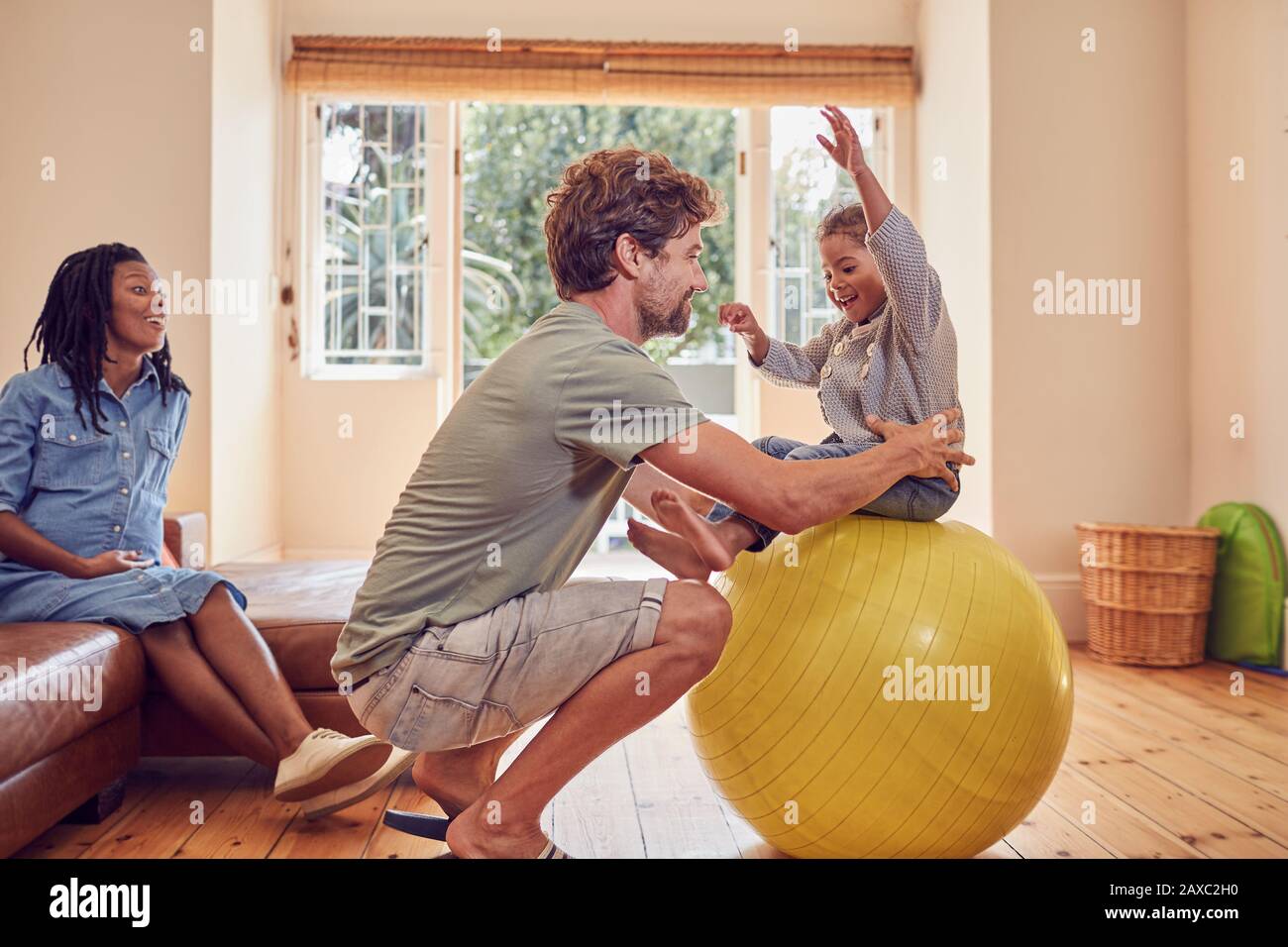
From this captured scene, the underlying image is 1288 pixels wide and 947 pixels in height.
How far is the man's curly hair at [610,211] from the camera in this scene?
5.74 ft

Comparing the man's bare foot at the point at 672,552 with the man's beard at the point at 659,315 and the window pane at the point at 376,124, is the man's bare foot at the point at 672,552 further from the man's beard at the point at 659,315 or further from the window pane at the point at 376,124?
the window pane at the point at 376,124

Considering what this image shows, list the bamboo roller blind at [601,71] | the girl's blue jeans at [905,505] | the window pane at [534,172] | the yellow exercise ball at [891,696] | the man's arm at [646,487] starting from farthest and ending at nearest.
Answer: the window pane at [534,172] < the bamboo roller blind at [601,71] < the man's arm at [646,487] < the girl's blue jeans at [905,505] < the yellow exercise ball at [891,696]

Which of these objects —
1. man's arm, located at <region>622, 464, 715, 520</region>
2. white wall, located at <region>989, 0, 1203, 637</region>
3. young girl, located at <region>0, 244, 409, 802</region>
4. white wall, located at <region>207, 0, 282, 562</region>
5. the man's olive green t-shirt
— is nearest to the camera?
the man's olive green t-shirt

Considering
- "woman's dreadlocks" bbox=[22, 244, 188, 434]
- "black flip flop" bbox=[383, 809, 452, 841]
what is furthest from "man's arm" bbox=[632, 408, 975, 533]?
"woman's dreadlocks" bbox=[22, 244, 188, 434]

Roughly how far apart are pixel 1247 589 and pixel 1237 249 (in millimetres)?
1200

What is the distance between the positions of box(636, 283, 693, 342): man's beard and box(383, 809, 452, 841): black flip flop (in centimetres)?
96

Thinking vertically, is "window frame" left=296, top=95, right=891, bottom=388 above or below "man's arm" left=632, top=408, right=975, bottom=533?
above

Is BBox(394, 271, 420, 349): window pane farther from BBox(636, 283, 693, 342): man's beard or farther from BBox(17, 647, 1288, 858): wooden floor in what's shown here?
BBox(636, 283, 693, 342): man's beard

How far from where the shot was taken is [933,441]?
70.9 inches

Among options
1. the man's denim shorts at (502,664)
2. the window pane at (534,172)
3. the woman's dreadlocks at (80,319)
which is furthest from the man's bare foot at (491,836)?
the window pane at (534,172)

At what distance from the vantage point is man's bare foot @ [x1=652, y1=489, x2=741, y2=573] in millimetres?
1696

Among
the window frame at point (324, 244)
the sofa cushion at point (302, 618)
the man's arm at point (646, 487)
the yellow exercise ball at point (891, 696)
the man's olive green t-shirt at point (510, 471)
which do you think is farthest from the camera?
the window frame at point (324, 244)

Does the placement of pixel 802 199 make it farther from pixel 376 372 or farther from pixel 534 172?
pixel 534 172

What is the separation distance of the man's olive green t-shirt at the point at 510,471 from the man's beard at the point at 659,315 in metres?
0.12
